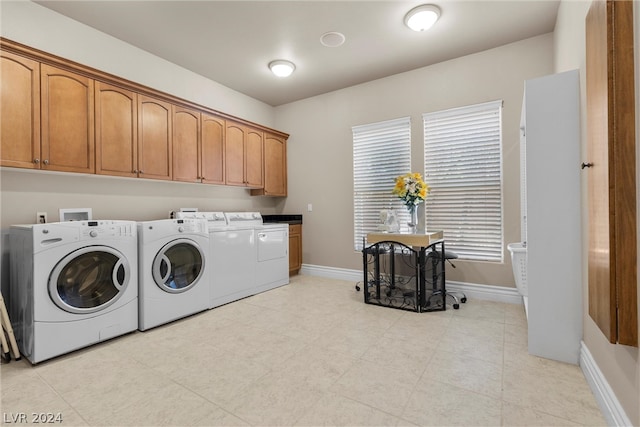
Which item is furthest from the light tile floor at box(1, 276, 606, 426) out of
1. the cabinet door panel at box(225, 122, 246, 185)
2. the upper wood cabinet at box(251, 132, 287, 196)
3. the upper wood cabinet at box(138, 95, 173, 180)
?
the upper wood cabinet at box(251, 132, 287, 196)

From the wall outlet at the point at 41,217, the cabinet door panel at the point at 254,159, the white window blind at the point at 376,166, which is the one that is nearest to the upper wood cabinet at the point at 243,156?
the cabinet door panel at the point at 254,159

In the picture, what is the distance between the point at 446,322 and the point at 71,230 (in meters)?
3.18

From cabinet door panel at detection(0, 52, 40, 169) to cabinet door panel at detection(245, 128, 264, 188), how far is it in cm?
224

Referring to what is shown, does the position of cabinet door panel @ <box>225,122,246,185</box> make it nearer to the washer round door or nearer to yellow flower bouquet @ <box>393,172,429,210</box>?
the washer round door

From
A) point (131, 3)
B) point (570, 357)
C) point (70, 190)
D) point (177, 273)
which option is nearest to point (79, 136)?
point (70, 190)

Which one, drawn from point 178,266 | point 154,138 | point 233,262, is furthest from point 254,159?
point 178,266

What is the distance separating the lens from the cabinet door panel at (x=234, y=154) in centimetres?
395

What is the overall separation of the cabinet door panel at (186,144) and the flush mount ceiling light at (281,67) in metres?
1.07

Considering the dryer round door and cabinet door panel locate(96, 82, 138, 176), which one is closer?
the dryer round door

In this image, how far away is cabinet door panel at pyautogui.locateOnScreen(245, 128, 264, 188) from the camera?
4.24m

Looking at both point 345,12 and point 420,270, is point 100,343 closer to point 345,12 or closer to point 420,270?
point 420,270

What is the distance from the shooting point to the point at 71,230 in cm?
219

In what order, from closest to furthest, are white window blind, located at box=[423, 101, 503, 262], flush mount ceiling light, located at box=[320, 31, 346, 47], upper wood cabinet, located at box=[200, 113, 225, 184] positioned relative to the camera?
flush mount ceiling light, located at box=[320, 31, 346, 47] → white window blind, located at box=[423, 101, 503, 262] → upper wood cabinet, located at box=[200, 113, 225, 184]

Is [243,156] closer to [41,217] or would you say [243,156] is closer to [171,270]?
[171,270]
